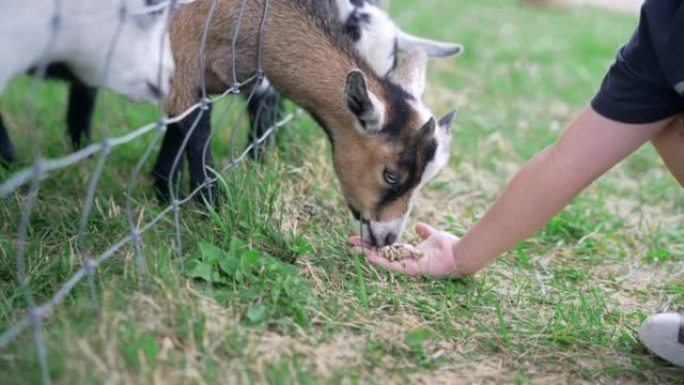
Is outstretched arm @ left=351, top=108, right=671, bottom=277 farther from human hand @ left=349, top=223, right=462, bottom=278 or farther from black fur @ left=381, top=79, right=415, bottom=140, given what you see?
black fur @ left=381, top=79, right=415, bottom=140

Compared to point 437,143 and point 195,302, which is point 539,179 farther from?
point 195,302

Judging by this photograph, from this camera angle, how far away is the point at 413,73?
363cm

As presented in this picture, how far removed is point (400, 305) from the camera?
2.79m

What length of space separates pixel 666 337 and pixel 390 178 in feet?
3.61

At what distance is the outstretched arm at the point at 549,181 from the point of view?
264 cm

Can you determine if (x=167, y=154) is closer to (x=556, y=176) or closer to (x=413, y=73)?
(x=413, y=73)

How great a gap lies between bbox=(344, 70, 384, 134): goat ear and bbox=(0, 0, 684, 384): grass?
0.38 meters

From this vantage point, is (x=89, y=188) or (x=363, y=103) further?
(x=363, y=103)

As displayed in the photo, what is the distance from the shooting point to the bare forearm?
2637 millimetres

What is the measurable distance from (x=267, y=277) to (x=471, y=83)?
3.88 meters

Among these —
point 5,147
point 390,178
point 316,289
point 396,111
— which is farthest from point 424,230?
point 5,147

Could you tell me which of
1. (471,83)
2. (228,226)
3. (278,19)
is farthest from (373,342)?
(471,83)

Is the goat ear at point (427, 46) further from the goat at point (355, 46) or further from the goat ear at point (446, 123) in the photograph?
the goat ear at point (446, 123)

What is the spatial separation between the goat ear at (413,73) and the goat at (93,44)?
951 millimetres
